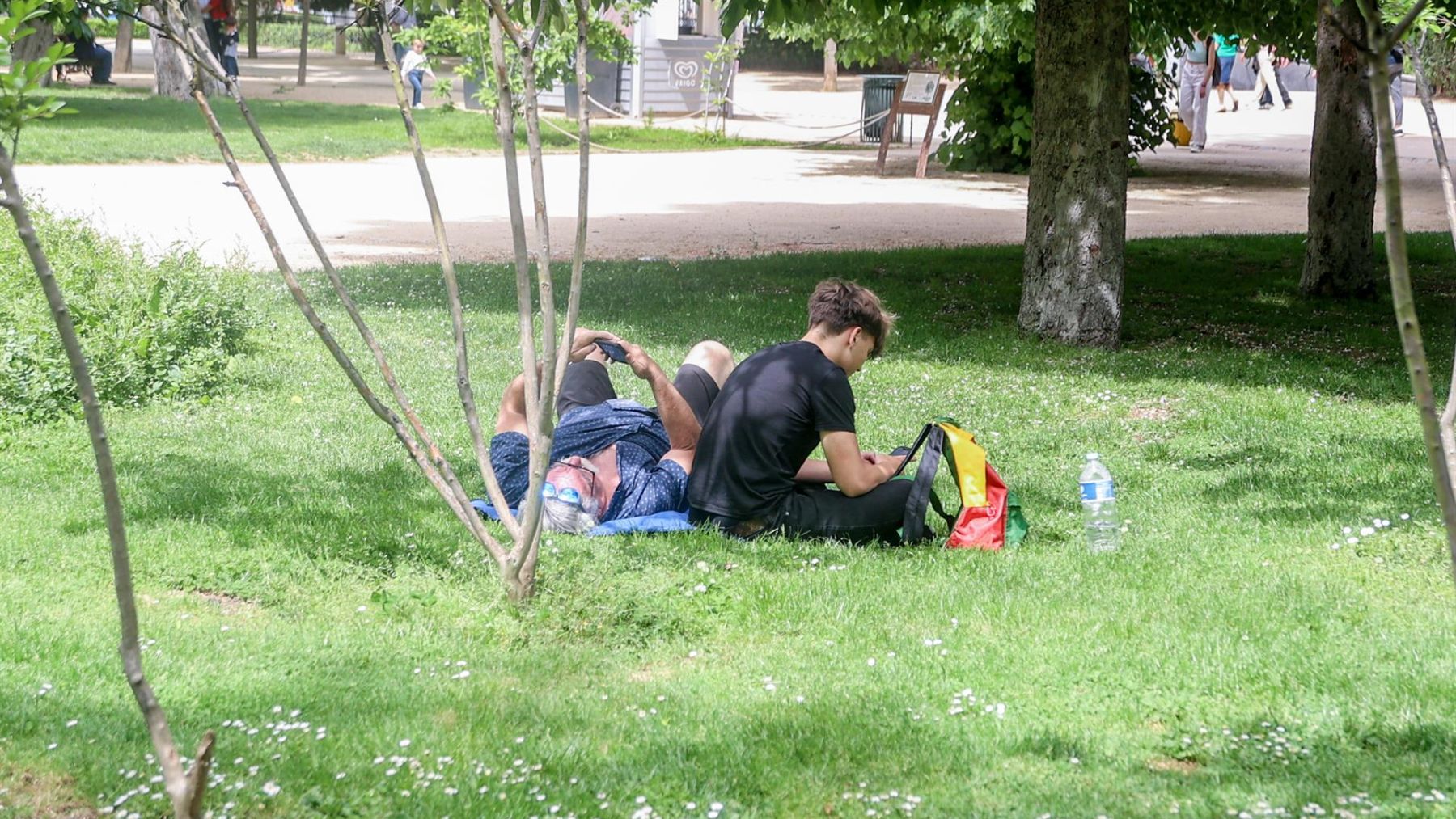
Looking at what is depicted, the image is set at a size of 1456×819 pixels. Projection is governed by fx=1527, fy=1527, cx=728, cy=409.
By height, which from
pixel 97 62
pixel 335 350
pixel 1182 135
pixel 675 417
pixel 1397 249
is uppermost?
pixel 97 62

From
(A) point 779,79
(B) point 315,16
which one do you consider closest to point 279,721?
(A) point 779,79

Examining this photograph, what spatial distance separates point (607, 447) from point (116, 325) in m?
3.36

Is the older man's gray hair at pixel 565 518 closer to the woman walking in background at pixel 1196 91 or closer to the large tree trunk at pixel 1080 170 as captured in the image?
the large tree trunk at pixel 1080 170

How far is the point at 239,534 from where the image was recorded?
18.0 feet

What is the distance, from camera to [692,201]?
16750 mm

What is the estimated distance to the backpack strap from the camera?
5.30 m

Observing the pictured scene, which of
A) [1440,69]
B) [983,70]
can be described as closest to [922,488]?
[983,70]

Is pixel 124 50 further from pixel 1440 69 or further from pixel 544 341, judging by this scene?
pixel 544 341

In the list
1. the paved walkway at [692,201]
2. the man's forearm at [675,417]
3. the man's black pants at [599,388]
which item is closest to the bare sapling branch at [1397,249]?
the man's forearm at [675,417]

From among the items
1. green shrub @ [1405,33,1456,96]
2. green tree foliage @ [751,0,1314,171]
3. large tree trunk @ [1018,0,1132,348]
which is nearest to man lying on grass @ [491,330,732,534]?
green tree foliage @ [751,0,1314,171]

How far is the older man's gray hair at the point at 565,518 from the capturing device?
217 inches

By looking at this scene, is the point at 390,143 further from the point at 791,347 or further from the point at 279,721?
the point at 279,721

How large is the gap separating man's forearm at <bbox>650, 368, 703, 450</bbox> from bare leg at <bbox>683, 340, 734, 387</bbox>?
36cm

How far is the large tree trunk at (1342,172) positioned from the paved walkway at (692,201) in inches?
133
